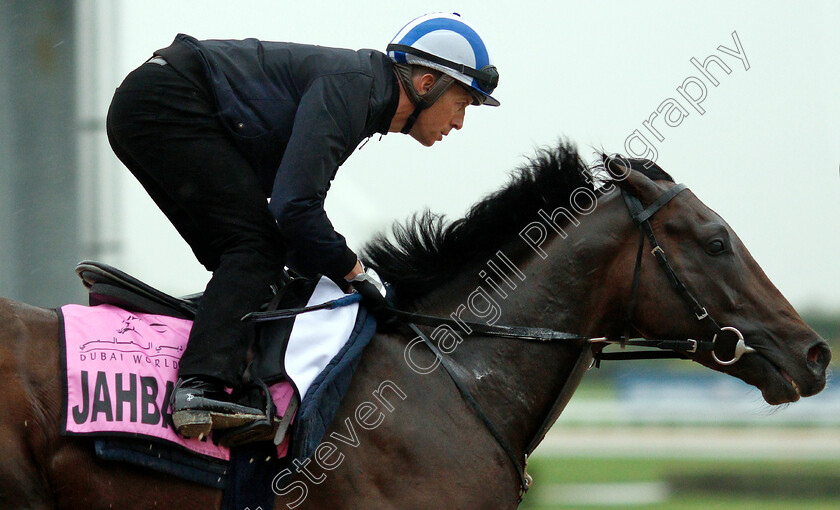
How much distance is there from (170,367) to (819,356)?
2549 millimetres

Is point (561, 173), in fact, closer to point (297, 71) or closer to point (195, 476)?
point (297, 71)

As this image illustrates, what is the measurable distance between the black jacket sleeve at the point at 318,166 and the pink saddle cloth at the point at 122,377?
0.51 m

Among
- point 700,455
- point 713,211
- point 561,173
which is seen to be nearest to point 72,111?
point 561,173

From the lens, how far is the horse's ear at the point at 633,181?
3.64m

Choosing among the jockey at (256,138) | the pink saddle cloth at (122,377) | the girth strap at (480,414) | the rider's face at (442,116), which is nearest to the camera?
the pink saddle cloth at (122,377)

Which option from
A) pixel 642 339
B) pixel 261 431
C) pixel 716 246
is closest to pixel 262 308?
pixel 261 431

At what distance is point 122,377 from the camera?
9.70ft

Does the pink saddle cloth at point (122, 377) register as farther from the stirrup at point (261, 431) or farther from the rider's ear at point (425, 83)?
the rider's ear at point (425, 83)

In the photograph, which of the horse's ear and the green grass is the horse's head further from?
the green grass

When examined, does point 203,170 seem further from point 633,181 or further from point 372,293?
point 633,181

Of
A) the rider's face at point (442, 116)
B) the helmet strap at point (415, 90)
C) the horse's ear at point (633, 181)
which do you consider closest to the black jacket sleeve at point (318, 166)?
the helmet strap at point (415, 90)

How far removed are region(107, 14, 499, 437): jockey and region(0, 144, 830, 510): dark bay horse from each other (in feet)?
1.15

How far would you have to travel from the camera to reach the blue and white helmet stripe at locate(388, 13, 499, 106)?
3518mm

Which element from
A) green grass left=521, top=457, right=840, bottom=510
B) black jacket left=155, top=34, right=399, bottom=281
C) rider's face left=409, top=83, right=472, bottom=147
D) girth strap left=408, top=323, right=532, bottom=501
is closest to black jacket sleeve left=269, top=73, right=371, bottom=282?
black jacket left=155, top=34, right=399, bottom=281
